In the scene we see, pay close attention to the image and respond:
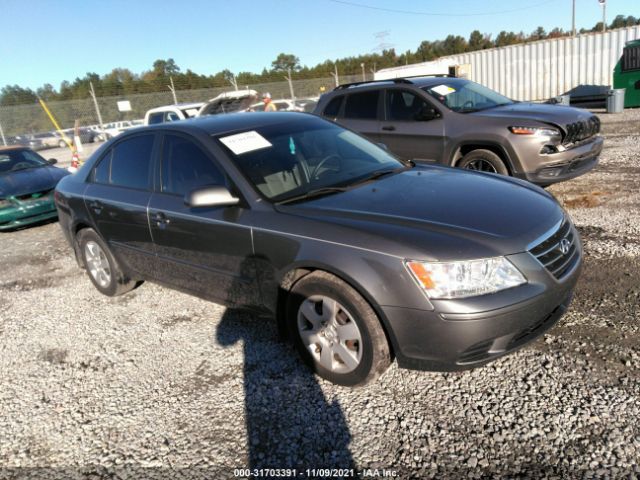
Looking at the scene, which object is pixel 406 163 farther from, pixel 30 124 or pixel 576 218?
pixel 30 124

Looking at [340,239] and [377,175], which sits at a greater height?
[377,175]

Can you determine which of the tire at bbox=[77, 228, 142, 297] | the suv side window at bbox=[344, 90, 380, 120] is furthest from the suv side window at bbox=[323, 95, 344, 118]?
the tire at bbox=[77, 228, 142, 297]

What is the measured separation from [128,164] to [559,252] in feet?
11.4

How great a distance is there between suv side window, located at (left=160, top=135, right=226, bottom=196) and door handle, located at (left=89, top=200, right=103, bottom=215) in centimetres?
98

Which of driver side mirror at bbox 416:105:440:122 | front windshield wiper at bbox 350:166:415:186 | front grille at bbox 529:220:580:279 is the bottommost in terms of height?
front grille at bbox 529:220:580:279

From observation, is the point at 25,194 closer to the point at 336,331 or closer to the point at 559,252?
the point at 336,331

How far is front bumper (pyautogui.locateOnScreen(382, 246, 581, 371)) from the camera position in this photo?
7.89 feet

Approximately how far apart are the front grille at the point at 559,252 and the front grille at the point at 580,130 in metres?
3.20

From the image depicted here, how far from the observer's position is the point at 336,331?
2811 mm

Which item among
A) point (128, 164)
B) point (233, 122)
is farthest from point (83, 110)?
point (233, 122)

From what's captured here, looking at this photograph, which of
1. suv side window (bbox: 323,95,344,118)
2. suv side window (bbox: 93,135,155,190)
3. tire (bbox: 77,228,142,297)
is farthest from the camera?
suv side window (bbox: 323,95,344,118)

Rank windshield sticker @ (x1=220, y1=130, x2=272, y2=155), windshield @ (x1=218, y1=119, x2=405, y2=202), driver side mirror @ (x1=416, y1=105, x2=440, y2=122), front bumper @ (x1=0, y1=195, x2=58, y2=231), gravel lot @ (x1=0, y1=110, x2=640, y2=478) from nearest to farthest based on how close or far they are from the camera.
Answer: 1. gravel lot @ (x1=0, y1=110, x2=640, y2=478)
2. windshield @ (x1=218, y1=119, x2=405, y2=202)
3. windshield sticker @ (x1=220, y1=130, x2=272, y2=155)
4. driver side mirror @ (x1=416, y1=105, x2=440, y2=122)
5. front bumper @ (x1=0, y1=195, x2=58, y2=231)

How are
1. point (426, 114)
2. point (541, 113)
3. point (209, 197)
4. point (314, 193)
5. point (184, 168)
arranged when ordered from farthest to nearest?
point (426, 114), point (541, 113), point (184, 168), point (314, 193), point (209, 197)

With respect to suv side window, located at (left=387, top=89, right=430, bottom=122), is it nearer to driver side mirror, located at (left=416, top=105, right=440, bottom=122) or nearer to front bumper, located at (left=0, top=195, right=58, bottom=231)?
driver side mirror, located at (left=416, top=105, right=440, bottom=122)
